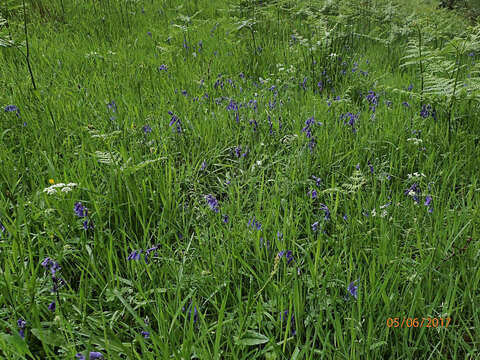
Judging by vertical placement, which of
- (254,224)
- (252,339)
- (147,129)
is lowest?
(252,339)

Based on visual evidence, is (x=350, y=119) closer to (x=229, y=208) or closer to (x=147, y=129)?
(x=229, y=208)

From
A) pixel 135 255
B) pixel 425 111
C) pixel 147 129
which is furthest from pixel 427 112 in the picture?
pixel 135 255

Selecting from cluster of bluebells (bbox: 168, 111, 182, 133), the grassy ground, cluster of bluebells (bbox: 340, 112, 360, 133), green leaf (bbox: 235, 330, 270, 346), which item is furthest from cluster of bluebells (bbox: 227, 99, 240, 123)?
green leaf (bbox: 235, 330, 270, 346)

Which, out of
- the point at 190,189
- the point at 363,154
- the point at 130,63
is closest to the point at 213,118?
the point at 190,189

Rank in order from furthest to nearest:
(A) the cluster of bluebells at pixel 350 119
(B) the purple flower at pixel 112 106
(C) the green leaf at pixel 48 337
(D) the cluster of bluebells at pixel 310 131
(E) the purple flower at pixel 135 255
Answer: (B) the purple flower at pixel 112 106 → (A) the cluster of bluebells at pixel 350 119 → (D) the cluster of bluebells at pixel 310 131 → (E) the purple flower at pixel 135 255 → (C) the green leaf at pixel 48 337

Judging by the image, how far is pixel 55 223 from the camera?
5.78ft

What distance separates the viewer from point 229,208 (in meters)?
1.92

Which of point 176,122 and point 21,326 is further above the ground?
point 176,122

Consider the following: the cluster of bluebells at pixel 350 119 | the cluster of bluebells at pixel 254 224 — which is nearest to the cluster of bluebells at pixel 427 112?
the cluster of bluebells at pixel 350 119

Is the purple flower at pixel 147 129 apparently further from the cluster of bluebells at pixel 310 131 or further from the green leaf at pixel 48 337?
the green leaf at pixel 48 337

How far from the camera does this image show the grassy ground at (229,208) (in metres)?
1.31

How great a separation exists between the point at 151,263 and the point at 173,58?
11.4 ft

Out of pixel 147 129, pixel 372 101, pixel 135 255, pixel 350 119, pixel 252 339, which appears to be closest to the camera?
pixel 252 339

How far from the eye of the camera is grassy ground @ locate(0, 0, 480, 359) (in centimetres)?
131
